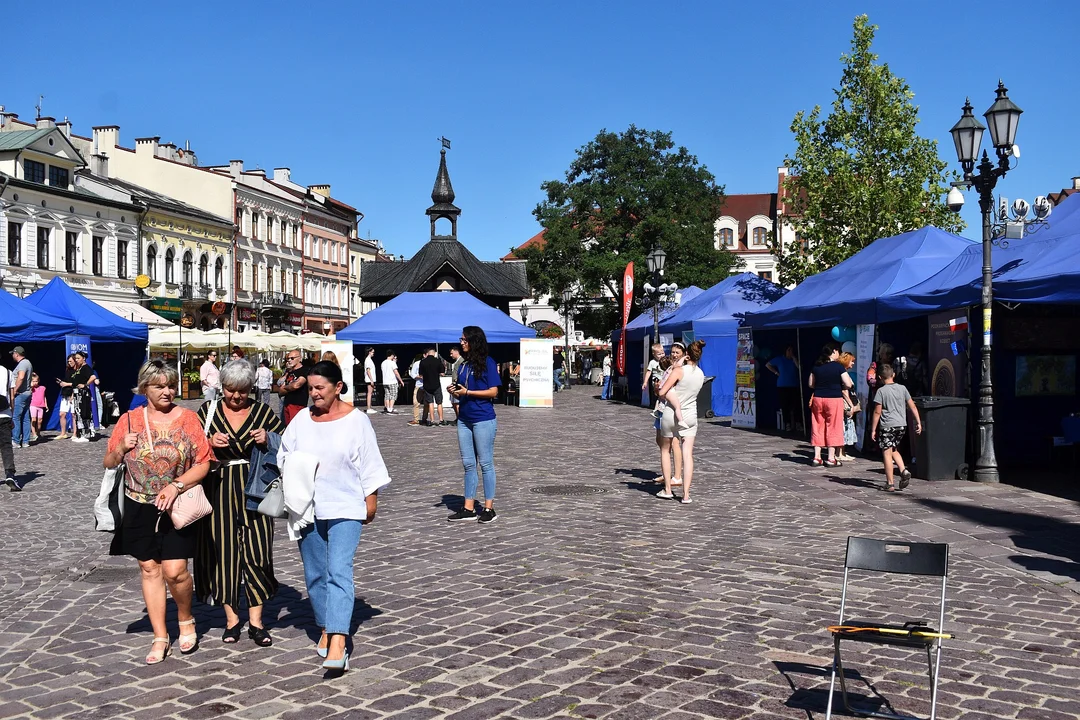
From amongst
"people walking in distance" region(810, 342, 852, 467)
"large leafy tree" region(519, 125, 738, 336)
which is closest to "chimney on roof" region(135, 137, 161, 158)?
"large leafy tree" region(519, 125, 738, 336)

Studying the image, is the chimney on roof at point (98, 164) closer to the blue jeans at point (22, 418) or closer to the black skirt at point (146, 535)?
the blue jeans at point (22, 418)

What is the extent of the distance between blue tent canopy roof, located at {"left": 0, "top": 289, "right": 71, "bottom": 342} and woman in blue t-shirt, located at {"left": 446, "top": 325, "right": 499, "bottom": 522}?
559 inches

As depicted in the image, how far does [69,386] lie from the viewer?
20.4m

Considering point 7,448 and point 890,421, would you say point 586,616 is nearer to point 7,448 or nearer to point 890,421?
point 890,421

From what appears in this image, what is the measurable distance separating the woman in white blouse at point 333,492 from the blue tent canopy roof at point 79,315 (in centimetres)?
1854

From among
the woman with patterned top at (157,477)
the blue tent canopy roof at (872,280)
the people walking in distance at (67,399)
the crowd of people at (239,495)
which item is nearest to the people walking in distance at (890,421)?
the blue tent canopy roof at (872,280)

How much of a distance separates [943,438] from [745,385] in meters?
9.37

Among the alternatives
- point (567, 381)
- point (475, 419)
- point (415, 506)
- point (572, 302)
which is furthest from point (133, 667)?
point (572, 302)

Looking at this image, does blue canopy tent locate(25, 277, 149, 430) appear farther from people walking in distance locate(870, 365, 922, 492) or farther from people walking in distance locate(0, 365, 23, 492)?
people walking in distance locate(870, 365, 922, 492)

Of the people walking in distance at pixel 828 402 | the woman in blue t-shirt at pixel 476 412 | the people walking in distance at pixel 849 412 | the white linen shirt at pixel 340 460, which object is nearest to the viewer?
the white linen shirt at pixel 340 460

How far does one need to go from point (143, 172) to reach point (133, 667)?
57722 millimetres

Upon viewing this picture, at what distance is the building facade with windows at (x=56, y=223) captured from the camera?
42.9 meters

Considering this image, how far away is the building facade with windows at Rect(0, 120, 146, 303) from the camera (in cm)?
→ 4294

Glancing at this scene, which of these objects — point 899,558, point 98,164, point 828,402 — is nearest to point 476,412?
point 899,558
